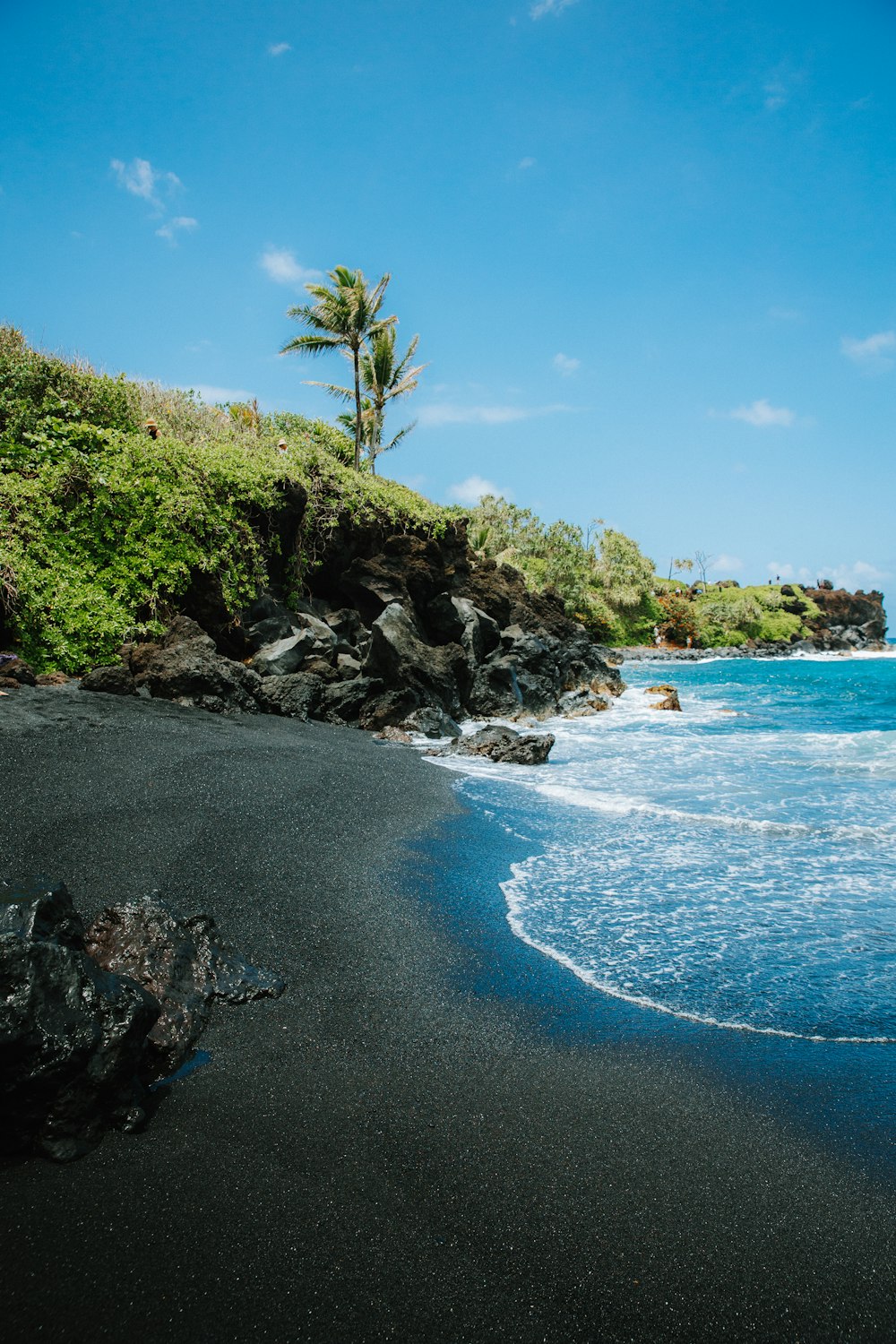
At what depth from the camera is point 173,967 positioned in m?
3.94

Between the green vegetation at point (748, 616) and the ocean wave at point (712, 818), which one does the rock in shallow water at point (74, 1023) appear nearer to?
the ocean wave at point (712, 818)

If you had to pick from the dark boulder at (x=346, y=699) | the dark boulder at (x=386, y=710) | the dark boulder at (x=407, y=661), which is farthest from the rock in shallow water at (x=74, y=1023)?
the dark boulder at (x=407, y=661)

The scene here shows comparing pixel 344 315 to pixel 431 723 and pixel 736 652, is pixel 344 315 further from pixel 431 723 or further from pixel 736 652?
pixel 736 652

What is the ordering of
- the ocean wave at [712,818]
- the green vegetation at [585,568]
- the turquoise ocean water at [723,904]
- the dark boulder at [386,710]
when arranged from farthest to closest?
the green vegetation at [585,568]
the dark boulder at [386,710]
the ocean wave at [712,818]
the turquoise ocean water at [723,904]

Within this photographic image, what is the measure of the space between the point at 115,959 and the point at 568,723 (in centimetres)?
1689

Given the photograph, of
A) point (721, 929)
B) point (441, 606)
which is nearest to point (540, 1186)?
point (721, 929)

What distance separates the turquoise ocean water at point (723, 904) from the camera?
409cm

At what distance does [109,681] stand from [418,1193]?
33.2 feet

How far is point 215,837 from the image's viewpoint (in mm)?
6250

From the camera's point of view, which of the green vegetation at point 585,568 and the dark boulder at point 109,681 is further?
the green vegetation at point 585,568

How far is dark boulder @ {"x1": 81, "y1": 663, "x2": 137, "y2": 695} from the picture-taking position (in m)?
11.0

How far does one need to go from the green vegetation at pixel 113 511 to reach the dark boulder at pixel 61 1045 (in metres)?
10.4

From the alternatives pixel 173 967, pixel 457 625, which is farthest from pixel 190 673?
pixel 457 625

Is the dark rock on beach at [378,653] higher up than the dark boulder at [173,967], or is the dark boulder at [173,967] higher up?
the dark rock on beach at [378,653]
